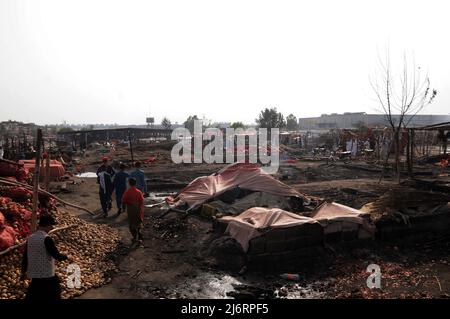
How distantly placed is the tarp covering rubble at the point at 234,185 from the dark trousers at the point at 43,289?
659 cm

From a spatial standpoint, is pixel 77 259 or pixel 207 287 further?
pixel 77 259

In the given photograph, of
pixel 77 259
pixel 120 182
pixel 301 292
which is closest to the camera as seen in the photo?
pixel 301 292

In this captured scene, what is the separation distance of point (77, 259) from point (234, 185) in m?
5.52

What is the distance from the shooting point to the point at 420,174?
18.3 metres

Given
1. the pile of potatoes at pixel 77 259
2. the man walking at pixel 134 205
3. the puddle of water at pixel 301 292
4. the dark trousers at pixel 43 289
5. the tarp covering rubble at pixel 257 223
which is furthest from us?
the man walking at pixel 134 205

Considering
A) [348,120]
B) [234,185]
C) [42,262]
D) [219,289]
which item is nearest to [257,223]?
[219,289]

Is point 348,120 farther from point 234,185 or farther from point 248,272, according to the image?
point 248,272

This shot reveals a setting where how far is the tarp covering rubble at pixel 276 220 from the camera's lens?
7.34 metres

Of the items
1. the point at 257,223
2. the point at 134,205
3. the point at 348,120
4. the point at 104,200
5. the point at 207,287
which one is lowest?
the point at 207,287

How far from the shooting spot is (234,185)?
11422 mm

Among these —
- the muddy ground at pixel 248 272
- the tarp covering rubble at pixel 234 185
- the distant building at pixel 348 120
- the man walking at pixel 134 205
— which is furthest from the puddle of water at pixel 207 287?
the distant building at pixel 348 120

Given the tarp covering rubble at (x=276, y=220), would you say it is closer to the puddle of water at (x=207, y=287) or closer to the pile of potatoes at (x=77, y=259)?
the puddle of water at (x=207, y=287)

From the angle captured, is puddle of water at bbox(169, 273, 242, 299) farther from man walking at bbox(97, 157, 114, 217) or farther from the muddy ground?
man walking at bbox(97, 157, 114, 217)

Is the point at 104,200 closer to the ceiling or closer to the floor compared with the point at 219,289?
closer to the ceiling
